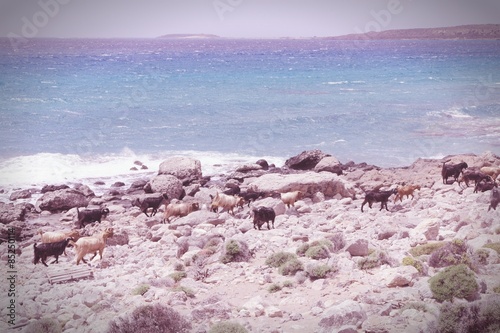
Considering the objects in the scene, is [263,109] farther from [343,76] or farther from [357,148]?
[343,76]

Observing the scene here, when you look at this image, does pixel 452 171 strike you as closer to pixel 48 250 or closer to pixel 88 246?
pixel 88 246

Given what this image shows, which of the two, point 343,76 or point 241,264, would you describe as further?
point 343,76

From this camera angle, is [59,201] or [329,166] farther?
[329,166]

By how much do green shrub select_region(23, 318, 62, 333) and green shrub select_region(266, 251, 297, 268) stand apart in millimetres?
5074

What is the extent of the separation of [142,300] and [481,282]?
6.65 metres

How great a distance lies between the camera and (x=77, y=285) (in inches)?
441

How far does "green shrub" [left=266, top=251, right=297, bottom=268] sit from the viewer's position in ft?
38.8

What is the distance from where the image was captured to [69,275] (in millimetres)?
11836

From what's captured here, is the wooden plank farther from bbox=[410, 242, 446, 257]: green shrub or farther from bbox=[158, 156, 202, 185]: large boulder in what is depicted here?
bbox=[158, 156, 202, 185]: large boulder

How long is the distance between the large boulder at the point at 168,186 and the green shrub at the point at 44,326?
41.1 feet

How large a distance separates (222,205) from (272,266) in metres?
6.20

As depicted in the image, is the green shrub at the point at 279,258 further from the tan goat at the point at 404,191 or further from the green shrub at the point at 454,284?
the tan goat at the point at 404,191

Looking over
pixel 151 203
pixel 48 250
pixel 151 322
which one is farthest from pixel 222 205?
pixel 151 322

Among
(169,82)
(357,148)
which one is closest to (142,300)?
(357,148)
